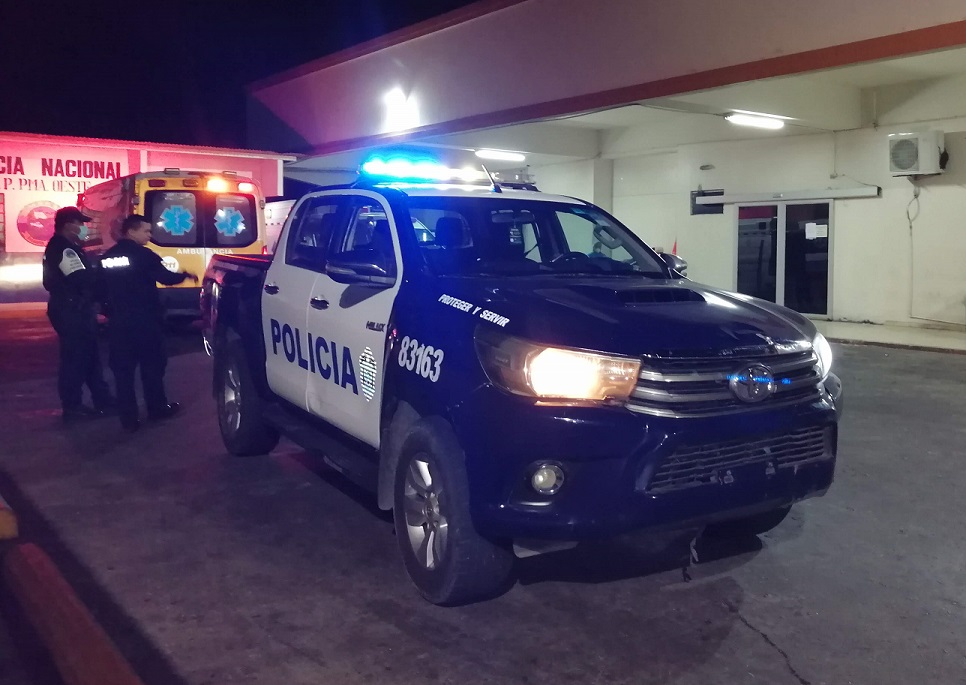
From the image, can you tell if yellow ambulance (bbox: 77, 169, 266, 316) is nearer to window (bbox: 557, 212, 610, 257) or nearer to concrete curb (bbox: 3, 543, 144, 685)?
window (bbox: 557, 212, 610, 257)

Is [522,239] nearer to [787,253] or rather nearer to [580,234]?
[580,234]

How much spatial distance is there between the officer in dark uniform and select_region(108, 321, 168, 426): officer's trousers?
0.67 metres

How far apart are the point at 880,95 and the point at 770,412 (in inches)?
524

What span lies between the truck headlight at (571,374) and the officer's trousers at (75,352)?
5.91m

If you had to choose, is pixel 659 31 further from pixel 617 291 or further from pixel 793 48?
pixel 617 291

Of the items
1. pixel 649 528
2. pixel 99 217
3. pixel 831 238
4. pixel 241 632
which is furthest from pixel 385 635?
pixel 831 238

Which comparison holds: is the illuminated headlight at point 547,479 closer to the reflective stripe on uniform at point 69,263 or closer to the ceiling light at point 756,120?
the reflective stripe on uniform at point 69,263

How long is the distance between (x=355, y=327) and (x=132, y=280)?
366cm

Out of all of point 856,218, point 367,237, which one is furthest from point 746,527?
point 856,218

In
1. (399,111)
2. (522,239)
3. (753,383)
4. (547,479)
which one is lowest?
(547,479)

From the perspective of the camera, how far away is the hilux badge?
3818 mm

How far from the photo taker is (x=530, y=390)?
3676 millimetres

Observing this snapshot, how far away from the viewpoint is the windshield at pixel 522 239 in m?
4.82

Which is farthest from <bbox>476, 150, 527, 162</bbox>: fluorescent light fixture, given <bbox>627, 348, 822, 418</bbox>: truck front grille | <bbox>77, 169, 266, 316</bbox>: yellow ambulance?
<bbox>627, 348, 822, 418</bbox>: truck front grille
